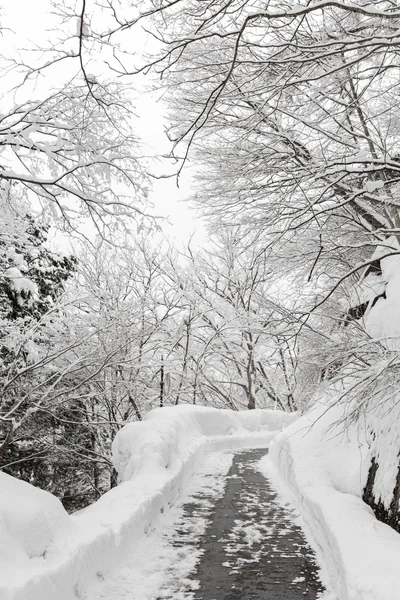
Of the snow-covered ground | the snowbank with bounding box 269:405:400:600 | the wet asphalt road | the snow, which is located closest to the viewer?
the snowbank with bounding box 269:405:400:600

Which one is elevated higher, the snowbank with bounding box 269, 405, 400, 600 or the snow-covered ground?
the snowbank with bounding box 269, 405, 400, 600

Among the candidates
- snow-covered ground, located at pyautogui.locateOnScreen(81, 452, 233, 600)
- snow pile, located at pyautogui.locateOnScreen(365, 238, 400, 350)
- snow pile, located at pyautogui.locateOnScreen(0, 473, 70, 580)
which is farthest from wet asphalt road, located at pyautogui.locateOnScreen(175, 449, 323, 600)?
snow pile, located at pyautogui.locateOnScreen(365, 238, 400, 350)

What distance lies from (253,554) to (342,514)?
1.08m

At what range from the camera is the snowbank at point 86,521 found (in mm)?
3807

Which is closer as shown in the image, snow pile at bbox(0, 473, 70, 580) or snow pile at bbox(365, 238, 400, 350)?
snow pile at bbox(0, 473, 70, 580)

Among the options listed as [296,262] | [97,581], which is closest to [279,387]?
[296,262]

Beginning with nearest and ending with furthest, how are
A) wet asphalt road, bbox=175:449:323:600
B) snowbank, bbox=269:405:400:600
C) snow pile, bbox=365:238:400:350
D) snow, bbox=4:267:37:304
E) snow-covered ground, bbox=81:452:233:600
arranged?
snowbank, bbox=269:405:400:600 < snow-covered ground, bbox=81:452:233:600 < wet asphalt road, bbox=175:449:323:600 < snow pile, bbox=365:238:400:350 < snow, bbox=4:267:37:304

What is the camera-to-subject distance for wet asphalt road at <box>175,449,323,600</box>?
4691 mm

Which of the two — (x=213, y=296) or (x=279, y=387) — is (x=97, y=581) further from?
(x=279, y=387)

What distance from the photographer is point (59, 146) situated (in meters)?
6.09

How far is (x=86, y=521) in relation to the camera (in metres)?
5.50

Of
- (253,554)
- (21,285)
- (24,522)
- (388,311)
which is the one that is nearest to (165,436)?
(21,285)

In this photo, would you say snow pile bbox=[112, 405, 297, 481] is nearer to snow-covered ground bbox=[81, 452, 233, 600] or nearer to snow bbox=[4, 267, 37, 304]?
snow-covered ground bbox=[81, 452, 233, 600]

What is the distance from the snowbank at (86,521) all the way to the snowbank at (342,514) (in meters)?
2.03
